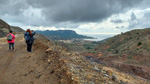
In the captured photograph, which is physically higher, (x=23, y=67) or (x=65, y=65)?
(x=65, y=65)

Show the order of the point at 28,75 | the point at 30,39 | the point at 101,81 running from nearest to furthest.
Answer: the point at 101,81 → the point at 28,75 → the point at 30,39

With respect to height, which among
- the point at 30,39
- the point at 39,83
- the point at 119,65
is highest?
the point at 30,39

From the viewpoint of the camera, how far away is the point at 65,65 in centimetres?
627

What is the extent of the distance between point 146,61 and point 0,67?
85.3 feet

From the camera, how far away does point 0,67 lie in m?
6.68

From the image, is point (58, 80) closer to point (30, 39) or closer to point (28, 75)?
point (28, 75)

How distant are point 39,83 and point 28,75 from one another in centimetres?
105

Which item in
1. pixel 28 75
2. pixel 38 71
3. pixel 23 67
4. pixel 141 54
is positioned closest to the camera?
pixel 28 75

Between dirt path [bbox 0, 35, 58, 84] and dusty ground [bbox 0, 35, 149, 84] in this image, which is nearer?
dusty ground [bbox 0, 35, 149, 84]

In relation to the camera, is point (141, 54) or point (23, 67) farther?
point (141, 54)

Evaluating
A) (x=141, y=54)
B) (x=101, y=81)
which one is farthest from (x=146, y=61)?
(x=101, y=81)

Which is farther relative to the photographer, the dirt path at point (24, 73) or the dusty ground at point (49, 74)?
the dirt path at point (24, 73)

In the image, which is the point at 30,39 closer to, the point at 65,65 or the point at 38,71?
the point at 38,71

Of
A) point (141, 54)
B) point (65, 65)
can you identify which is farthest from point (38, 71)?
point (141, 54)
